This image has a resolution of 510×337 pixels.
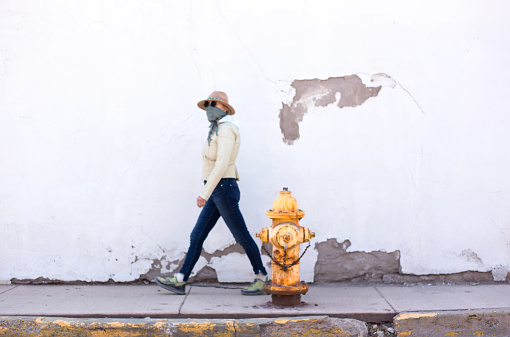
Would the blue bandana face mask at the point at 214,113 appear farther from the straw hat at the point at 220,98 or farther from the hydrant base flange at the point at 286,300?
the hydrant base flange at the point at 286,300

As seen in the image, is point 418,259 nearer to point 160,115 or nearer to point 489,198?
point 489,198

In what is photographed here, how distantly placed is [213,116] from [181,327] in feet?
5.89

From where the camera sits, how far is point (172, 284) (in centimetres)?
527

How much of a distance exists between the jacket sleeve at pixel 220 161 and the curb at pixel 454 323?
5.82 feet

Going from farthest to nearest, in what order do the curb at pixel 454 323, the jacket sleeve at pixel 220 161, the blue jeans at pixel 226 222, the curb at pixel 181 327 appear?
the blue jeans at pixel 226 222, the jacket sleeve at pixel 220 161, the curb at pixel 454 323, the curb at pixel 181 327

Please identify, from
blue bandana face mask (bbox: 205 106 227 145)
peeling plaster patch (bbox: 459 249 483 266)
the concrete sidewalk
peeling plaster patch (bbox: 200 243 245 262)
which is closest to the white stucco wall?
peeling plaster patch (bbox: 459 249 483 266)

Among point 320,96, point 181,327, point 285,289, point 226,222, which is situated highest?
point 320,96

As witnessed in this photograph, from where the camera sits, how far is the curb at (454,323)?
4.49 metres

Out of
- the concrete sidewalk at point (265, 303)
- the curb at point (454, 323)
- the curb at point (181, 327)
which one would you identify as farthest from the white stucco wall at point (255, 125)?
the curb at point (181, 327)

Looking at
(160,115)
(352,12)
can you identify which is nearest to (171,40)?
(160,115)

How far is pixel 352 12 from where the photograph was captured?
573 centimetres

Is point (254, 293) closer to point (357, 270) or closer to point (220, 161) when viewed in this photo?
point (357, 270)

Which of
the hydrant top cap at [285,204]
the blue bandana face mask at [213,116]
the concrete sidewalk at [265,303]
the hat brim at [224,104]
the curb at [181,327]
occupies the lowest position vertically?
the curb at [181,327]

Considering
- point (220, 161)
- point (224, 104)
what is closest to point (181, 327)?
point (220, 161)
